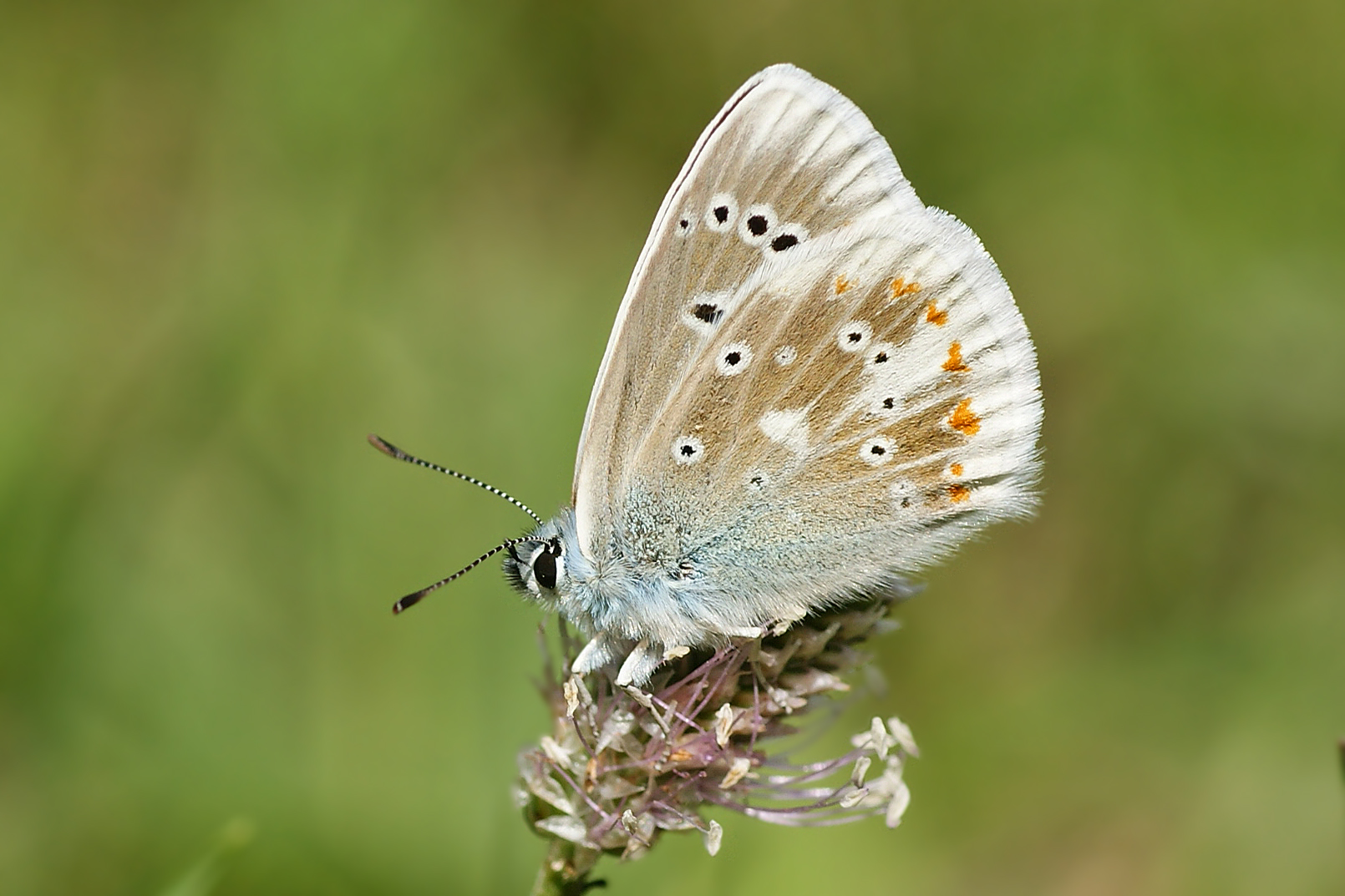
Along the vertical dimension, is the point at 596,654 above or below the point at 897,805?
above

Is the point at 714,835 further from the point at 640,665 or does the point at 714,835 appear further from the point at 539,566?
the point at 539,566

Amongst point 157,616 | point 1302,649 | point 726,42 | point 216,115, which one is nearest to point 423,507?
point 157,616

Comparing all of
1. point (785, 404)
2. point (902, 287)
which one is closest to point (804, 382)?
point (785, 404)

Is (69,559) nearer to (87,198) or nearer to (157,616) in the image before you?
(157,616)

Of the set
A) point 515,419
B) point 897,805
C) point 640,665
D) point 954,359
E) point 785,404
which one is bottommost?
point 897,805

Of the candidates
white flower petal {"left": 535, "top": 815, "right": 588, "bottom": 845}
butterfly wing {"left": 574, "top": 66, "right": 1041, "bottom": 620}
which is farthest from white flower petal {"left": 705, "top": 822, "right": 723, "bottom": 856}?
butterfly wing {"left": 574, "top": 66, "right": 1041, "bottom": 620}

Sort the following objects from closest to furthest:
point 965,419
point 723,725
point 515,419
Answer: point 723,725, point 965,419, point 515,419
